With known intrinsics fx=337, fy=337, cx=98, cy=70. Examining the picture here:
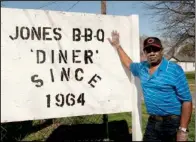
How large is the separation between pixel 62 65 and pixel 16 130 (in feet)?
10.6

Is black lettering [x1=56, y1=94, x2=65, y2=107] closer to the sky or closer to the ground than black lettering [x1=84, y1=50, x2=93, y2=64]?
closer to the ground

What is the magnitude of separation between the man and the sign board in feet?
1.87

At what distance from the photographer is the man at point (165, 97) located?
377cm

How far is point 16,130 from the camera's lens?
22.2ft

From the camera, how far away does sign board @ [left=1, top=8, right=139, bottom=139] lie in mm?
3820

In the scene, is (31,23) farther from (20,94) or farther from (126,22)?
(126,22)

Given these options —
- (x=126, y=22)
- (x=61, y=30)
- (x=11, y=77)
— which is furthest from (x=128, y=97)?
(x=11, y=77)

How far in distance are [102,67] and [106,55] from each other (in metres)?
0.17

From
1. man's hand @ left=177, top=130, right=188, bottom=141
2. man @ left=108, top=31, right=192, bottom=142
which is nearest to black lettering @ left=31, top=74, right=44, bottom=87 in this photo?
man @ left=108, top=31, right=192, bottom=142

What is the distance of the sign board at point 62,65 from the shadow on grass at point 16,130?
247cm

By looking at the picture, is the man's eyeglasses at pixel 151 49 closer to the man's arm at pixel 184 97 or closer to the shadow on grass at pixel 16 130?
the man's arm at pixel 184 97

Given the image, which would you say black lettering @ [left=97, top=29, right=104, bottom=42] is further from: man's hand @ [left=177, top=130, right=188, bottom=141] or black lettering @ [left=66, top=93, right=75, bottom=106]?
man's hand @ [left=177, top=130, right=188, bottom=141]

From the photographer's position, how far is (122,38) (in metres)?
4.48

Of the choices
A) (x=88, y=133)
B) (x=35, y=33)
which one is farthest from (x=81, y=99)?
(x=88, y=133)
